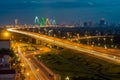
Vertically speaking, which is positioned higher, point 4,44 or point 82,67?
point 4,44

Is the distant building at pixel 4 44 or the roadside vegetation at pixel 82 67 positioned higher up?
the distant building at pixel 4 44

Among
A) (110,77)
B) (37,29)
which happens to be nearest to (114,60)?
(110,77)

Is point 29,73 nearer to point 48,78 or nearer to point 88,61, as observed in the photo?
point 48,78

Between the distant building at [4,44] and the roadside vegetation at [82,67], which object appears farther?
the distant building at [4,44]

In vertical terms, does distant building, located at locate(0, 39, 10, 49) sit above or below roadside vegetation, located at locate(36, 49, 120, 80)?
above

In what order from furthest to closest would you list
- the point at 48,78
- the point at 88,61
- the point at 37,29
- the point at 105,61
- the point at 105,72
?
the point at 37,29 → the point at 88,61 → the point at 105,61 → the point at 105,72 → the point at 48,78

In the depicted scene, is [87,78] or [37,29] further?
[37,29]

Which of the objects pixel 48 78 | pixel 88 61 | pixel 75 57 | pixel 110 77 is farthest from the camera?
pixel 75 57

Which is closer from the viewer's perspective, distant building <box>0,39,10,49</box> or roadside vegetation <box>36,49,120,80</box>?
roadside vegetation <box>36,49,120,80</box>

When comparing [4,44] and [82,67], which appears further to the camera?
[82,67]
